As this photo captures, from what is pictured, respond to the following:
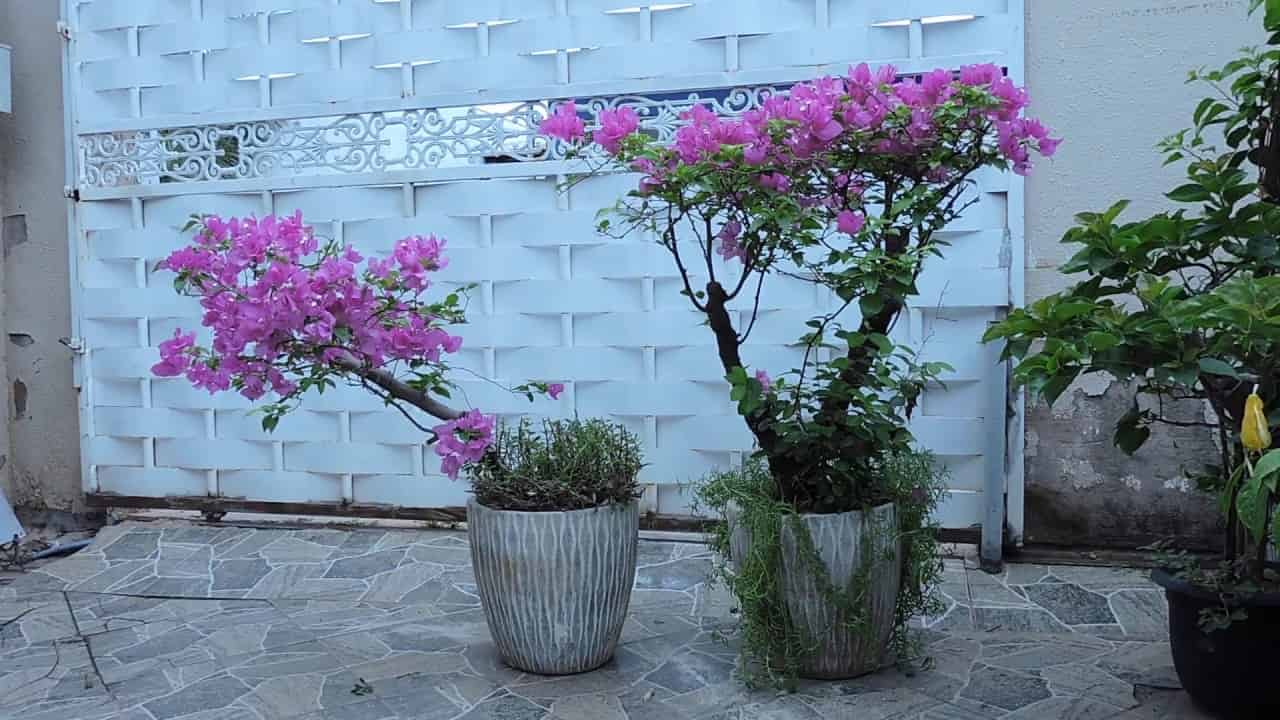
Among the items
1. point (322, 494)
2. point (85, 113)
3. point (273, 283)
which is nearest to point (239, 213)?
point (85, 113)

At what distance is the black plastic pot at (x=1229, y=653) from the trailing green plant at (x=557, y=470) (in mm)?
1362

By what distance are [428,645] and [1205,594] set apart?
2.10 m

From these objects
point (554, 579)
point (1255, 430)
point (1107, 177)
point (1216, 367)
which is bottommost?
point (554, 579)

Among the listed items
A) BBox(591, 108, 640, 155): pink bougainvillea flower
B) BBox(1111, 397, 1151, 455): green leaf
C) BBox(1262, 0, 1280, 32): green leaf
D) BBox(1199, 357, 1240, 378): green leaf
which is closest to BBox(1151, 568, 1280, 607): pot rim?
BBox(1111, 397, 1151, 455): green leaf

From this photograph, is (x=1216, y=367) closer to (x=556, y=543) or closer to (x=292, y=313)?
(x=556, y=543)

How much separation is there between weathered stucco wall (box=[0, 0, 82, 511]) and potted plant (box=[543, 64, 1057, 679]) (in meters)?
2.90

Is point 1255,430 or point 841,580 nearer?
point 1255,430

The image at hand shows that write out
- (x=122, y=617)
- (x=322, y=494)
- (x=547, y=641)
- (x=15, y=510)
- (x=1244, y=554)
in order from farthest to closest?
(x=15, y=510)
(x=322, y=494)
(x=122, y=617)
(x=547, y=641)
(x=1244, y=554)

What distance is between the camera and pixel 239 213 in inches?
168

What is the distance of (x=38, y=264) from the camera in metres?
4.53

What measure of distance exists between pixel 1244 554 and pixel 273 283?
7.79 feet

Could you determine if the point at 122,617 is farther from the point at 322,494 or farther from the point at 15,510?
the point at 15,510

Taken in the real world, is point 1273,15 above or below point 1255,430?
above

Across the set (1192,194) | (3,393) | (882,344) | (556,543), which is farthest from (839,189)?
(3,393)
